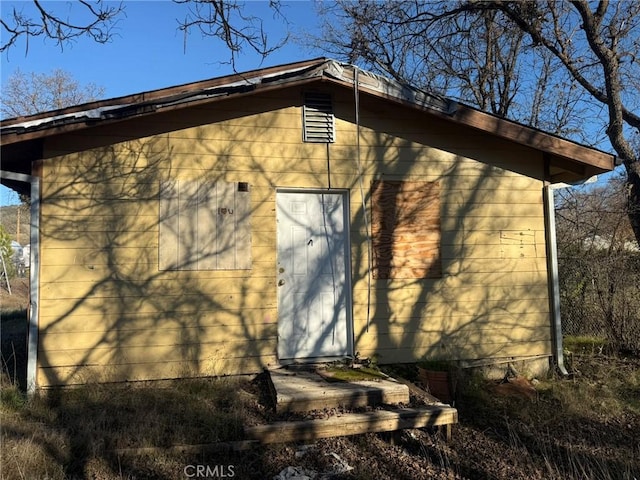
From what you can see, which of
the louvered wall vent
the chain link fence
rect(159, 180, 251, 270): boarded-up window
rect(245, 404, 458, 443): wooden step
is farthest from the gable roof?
rect(245, 404, 458, 443): wooden step

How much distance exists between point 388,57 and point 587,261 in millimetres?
8812

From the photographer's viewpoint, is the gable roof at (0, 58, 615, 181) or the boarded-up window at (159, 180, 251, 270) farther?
the boarded-up window at (159, 180, 251, 270)

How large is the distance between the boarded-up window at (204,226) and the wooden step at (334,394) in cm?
166

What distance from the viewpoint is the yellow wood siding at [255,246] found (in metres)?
5.43

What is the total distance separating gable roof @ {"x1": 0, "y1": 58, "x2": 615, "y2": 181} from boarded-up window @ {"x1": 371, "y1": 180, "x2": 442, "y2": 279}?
106 centimetres

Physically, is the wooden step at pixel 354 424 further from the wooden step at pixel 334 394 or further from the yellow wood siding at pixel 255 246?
the yellow wood siding at pixel 255 246

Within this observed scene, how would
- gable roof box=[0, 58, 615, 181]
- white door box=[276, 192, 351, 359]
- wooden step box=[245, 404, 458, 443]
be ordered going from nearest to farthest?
wooden step box=[245, 404, 458, 443] < gable roof box=[0, 58, 615, 181] < white door box=[276, 192, 351, 359]

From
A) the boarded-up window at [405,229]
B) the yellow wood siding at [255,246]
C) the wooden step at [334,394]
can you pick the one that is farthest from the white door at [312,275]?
the wooden step at [334,394]

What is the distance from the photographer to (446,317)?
6.33 metres

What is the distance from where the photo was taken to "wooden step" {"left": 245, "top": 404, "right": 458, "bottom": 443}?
409cm

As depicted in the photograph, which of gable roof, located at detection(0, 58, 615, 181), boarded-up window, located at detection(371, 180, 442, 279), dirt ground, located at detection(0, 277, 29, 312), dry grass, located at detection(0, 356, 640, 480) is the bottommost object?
dry grass, located at detection(0, 356, 640, 480)

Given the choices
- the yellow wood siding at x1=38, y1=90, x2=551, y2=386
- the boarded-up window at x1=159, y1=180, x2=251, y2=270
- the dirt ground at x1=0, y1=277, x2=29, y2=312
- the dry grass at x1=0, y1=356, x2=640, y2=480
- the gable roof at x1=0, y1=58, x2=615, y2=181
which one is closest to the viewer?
the dry grass at x1=0, y1=356, x2=640, y2=480

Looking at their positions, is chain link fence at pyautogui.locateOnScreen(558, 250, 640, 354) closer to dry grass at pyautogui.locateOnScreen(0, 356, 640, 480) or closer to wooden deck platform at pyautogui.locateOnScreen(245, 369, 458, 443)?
dry grass at pyautogui.locateOnScreen(0, 356, 640, 480)

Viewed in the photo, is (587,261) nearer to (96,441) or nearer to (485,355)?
(485,355)
